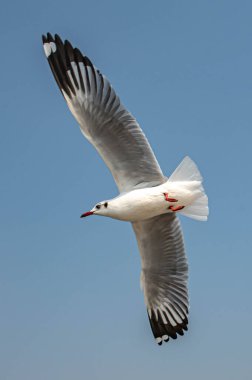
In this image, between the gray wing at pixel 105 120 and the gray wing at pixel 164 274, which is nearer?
the gray wing at pixel 105 120

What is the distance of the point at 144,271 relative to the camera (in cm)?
902

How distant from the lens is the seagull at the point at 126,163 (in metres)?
8.01

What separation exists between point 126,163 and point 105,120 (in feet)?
1.99

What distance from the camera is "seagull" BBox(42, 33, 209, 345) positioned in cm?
801

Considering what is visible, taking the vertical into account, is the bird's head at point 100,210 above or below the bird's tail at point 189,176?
below

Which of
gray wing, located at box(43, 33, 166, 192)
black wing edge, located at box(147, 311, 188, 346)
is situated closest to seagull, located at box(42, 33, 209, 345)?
gray wing, located at box(43, 33, 166, 192)

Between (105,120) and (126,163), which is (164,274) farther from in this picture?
(105,120)

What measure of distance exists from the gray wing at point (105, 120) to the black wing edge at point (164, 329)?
2153mm

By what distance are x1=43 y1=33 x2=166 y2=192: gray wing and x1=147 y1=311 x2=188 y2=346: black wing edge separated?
7.06 feet

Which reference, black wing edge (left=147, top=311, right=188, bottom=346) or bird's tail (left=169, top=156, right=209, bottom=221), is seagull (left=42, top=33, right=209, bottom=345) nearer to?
bird's tail (left=169, top=156, right=209, bottom=221)

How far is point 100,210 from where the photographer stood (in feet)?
26.7

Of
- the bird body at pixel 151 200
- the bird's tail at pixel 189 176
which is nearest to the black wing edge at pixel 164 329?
the bird body at pixel 151 200

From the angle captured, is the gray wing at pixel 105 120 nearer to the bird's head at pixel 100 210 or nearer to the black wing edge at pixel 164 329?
the bird's head at pixel 100 210

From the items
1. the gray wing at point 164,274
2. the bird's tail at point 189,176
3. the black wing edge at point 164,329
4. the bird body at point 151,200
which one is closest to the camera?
the bird body at point 151,200
